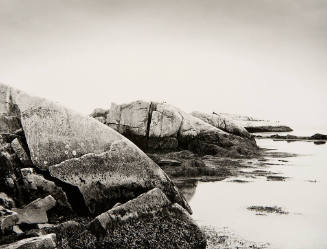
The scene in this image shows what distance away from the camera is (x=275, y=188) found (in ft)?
30.0

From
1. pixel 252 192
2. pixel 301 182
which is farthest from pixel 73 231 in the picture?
pixel 301 182

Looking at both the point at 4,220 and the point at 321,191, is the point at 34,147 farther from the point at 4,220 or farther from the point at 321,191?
the point at 321,191

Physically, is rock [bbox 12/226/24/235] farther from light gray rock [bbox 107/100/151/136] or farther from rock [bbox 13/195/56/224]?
light gray rock [bbox 107/100/151/136]

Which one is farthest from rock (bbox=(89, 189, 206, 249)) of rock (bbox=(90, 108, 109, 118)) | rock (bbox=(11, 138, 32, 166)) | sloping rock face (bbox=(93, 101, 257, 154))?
rock (bbox=(90, 108, 109, 118))

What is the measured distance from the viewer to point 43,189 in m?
5.94

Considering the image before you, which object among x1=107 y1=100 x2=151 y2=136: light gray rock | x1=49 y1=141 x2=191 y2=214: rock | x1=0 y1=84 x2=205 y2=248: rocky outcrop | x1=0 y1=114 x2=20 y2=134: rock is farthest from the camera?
x1=107 y1=100 x2=151 y2=136: light gray rock

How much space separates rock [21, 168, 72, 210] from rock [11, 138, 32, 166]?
0.30 m

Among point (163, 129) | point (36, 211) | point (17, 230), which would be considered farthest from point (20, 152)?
point (163, 129)

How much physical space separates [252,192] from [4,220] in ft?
18.4

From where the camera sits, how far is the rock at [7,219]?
4.52 m

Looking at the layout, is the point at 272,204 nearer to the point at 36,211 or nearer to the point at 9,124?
the point at 36,211

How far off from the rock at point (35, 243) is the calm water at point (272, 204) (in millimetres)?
2714

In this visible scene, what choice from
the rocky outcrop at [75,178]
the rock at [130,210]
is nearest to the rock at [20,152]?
the rocky outcrop at [75,178]

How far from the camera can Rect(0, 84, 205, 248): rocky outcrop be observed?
5180 millimetres
